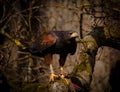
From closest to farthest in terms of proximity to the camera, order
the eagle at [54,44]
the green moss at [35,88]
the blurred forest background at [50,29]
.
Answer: the green moss at [35,88] < the eagle at [54,44] < the blurred forest background at [50,29]

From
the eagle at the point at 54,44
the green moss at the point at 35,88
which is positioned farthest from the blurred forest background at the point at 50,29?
the green moss at the point at 35,88

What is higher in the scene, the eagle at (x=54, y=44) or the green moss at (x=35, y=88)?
the eagle at (x=54, y=44)

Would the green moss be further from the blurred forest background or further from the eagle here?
the blurred forest background

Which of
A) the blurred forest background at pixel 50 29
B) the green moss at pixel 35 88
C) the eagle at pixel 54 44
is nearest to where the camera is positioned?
the green moss at pixel 35 88

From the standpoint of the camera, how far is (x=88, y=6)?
6340mm

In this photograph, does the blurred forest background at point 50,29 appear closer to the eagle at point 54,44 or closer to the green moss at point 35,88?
the eagle at point 54,44

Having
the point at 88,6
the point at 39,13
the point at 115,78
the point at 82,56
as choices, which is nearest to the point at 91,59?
the point at 82,56

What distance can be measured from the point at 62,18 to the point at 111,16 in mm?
3543

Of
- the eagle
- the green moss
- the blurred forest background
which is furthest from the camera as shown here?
the blurred forest background

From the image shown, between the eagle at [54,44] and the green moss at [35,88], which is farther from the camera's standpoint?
the eagle at [54,44]

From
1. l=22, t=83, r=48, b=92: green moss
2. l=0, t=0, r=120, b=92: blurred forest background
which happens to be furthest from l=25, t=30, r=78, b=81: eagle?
l=0, t=0, r=120, b=92: blurred forest background

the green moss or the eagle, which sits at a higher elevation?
the eagle

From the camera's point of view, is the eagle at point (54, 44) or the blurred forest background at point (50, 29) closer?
the eagle at point (54, 44)

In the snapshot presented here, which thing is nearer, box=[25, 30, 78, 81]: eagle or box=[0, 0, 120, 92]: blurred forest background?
box=[25, 30, 78, 81]: eagle
